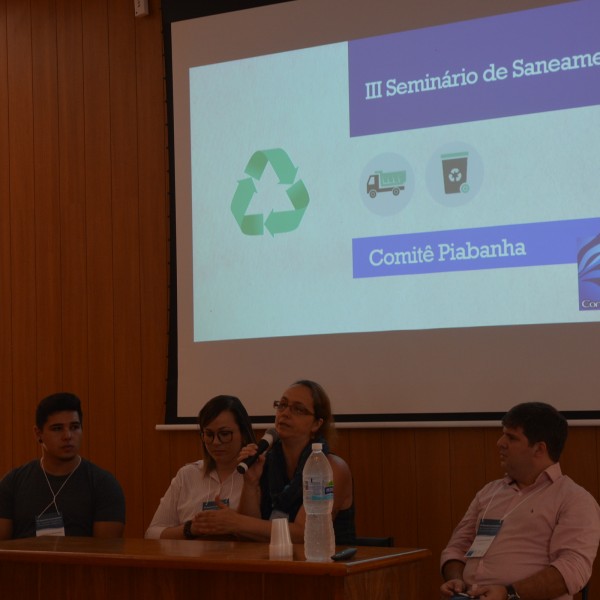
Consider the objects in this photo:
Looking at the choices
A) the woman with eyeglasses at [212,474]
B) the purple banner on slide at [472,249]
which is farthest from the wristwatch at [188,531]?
the purple banner on slide at [472,249]

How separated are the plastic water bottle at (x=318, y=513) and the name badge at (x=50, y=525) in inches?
52.7

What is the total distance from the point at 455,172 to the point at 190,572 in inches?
78.9

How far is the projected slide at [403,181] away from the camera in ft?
12.3

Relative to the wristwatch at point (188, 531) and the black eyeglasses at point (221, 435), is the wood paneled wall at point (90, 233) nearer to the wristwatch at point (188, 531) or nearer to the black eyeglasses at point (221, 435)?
the black eyeglasses at point (221, 435)

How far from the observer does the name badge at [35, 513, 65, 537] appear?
145 inches

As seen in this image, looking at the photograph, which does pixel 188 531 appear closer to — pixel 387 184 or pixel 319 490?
pixel 319 490

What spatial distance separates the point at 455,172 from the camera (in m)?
3.97

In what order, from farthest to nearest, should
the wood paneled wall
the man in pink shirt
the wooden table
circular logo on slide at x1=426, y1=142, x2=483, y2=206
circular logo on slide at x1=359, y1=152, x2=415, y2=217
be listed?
the wood paneled wall, circular logo on slide at x1=359, y1=152, x2=415, y2=217, circular logo on slide at x1=426, y1=142, x2=483, y2=206, the man in pink shirt, the wooden table

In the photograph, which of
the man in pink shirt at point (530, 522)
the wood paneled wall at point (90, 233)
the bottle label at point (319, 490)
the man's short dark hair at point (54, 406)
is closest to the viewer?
the bottle label at point (319, 490)

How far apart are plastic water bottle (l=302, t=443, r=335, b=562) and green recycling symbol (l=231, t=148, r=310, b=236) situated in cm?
175

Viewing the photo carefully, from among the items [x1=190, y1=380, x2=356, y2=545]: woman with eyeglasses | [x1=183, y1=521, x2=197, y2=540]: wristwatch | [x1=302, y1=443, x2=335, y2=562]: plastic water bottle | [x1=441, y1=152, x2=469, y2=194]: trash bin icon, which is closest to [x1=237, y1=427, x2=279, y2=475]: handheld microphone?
[x1=190, y1=380, x2=356, y2=545]: woman with eyeglasses

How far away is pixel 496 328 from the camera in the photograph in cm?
384

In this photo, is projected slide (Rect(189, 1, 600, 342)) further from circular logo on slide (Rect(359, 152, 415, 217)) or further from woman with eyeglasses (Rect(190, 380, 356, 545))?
woman with eyeglasses (Rect(190, 380, 356, 545))

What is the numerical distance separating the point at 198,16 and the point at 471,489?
257cm
